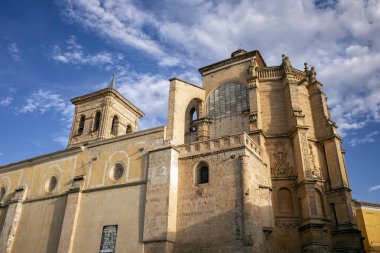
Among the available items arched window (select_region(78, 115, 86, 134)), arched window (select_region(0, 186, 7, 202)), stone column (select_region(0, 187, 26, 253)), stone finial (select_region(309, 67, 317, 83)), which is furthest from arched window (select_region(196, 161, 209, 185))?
arched window (select_region(78, 115, 86, 134))

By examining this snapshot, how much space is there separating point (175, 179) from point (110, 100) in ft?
56.3

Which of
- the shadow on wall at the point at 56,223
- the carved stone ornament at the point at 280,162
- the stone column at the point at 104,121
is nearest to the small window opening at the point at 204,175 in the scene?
the carved stone ornament at the point at 280,162

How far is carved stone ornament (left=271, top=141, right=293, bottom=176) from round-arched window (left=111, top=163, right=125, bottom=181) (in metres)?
8.90

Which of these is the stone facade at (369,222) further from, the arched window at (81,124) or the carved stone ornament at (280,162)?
the arched window at (81,124)

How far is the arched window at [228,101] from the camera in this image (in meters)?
23.1

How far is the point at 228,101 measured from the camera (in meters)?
23.7

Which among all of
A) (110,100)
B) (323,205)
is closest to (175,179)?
(323,205)

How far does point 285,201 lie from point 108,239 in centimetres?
998

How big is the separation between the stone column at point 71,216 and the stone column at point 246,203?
10.3 meters

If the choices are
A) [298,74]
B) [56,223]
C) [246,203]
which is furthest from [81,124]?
[246,203]

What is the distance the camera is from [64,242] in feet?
65.5

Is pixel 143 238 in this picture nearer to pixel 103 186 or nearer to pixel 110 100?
pixel 103 186

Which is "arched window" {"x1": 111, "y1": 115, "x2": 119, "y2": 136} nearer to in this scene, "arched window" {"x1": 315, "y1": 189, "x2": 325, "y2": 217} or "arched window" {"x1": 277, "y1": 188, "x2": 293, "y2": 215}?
"arched window" {"x1": 277, "y1": 188, "x2": 293, "y2": 215}

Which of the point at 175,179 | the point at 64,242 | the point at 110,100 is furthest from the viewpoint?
the point at 110,100
